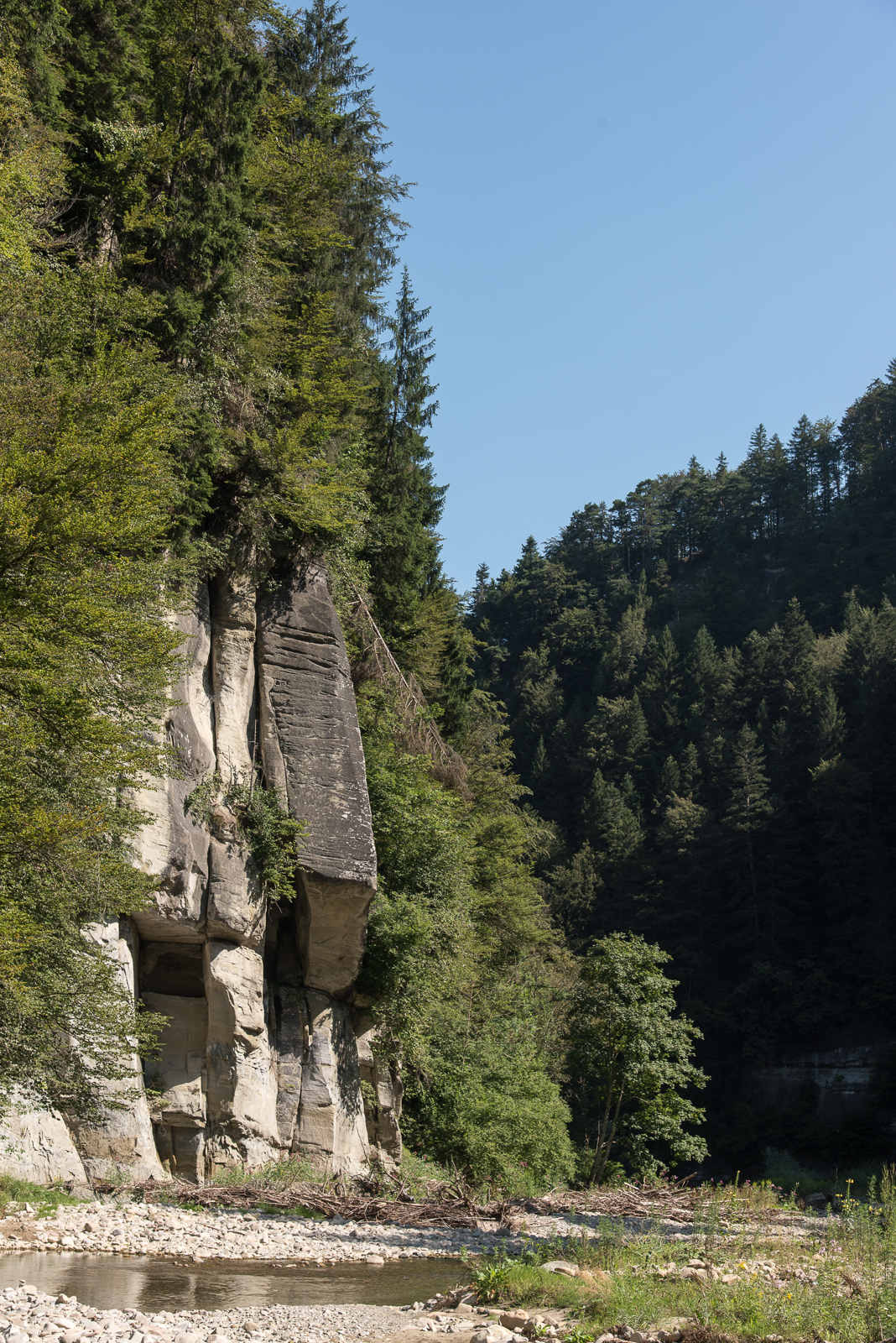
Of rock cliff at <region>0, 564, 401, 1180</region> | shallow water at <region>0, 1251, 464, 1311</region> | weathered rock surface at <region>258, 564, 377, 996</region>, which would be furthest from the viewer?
weathered rock surface at <region>258, 564, 377, 996</region>

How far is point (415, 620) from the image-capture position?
85.3 ft

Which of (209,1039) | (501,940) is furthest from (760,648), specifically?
(209,1039)

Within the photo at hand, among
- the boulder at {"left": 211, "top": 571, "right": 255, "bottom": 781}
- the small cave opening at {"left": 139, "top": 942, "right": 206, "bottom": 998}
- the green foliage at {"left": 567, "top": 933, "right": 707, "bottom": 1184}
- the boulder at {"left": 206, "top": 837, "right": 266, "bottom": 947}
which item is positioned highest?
the boulder at {"left": 211, "top": 571, "right": 255, "bottom": 781}

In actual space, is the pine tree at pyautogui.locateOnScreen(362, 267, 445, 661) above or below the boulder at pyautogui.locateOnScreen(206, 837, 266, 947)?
above

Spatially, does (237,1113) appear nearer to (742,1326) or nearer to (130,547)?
(130,547)

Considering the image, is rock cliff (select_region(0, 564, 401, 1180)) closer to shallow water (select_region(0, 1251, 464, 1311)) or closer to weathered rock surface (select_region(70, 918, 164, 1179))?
weathered rock surface (select_region(70, 918, 164, 1179))

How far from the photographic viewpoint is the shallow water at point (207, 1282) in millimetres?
8312

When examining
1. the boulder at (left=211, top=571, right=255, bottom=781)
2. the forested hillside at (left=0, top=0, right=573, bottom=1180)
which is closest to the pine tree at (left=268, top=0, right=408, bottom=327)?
the forested hillside at (left=0, top=0, right=573, bottom=1180)

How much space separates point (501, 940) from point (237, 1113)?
14175mm

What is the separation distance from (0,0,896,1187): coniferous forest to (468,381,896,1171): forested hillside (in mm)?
393

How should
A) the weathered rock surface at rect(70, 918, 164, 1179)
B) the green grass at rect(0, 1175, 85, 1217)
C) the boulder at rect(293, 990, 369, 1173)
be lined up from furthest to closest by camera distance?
the boulder at rect(293, 990, 369, 1173), the weathered rock surface at rect(70, 918, 164, 1179), the green grass at rect(0, 1175, 85, 1217)

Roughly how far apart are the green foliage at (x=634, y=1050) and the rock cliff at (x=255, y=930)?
8706mm

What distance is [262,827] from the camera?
17047mm

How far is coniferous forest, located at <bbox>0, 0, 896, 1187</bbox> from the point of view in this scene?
10445mm
